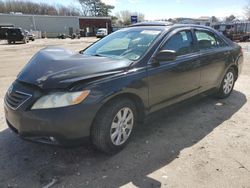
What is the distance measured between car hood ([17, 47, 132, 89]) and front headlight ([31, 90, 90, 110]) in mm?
104

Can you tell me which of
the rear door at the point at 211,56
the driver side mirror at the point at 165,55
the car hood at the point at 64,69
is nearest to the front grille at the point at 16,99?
the car hood at the point at 64,69

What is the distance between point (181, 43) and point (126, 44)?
925mm

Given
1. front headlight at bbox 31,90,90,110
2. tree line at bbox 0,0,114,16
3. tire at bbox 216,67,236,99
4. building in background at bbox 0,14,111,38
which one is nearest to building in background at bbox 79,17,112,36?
building in background at bbox 0,14,111,38

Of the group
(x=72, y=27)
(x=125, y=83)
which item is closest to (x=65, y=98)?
(x=125, y=83)

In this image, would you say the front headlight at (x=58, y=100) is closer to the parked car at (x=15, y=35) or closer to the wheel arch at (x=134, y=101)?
the wheel arch at (x=134, y=101)

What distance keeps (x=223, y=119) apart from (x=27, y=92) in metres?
3.25

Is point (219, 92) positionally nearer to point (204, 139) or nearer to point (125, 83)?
point (204, 139)

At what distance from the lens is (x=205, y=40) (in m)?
4.77

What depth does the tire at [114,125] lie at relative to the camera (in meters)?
Result: 2.97

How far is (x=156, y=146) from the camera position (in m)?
3.48

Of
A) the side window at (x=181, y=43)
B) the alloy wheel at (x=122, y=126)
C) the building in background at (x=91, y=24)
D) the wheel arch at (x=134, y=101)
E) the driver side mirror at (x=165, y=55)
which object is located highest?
the building in background at (x=91, y=24)

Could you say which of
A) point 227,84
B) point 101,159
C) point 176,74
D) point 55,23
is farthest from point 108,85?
point 55,23

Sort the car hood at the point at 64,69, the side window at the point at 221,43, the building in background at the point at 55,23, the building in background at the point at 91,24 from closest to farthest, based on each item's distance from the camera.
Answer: the car hood at the point at 64,69 → the side window at the point at 221,43 → the building in background at the point at 55,23 → the building in background at the point at 91,24

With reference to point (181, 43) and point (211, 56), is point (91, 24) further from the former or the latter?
point (181, 43)
